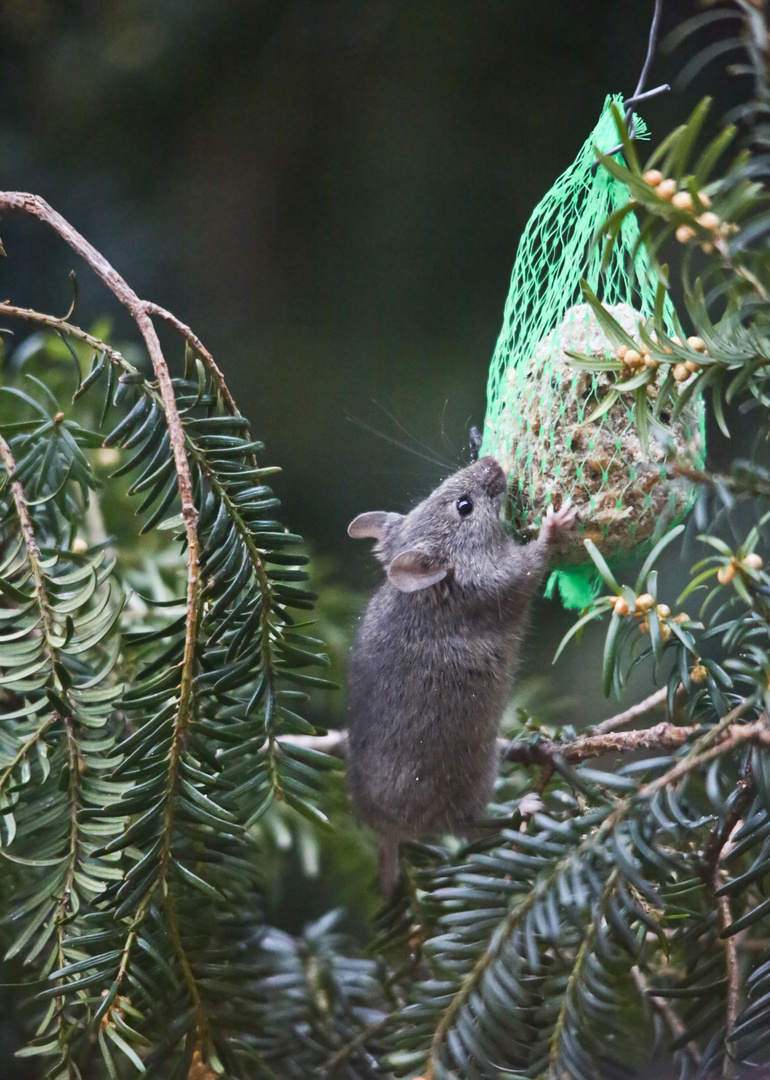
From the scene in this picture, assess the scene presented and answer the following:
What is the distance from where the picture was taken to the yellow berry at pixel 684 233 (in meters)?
0.60

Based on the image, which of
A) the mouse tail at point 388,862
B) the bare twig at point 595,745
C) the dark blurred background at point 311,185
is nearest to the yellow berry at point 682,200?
the bare twig at point 595,745

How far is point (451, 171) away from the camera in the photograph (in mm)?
2133

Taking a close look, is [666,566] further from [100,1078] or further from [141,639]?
[100,1078]

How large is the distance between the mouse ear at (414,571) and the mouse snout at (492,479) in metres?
0.13

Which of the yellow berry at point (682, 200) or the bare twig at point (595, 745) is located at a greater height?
the yellow berry at point (682, 200)

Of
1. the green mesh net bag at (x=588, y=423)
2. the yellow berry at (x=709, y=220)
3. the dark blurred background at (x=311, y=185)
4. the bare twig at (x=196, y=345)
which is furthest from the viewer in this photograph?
the dark blurred background at (x=311, y=185)

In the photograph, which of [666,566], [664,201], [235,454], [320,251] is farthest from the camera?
[320,251]

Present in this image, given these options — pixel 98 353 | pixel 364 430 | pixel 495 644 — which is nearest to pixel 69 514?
pixel 98 353

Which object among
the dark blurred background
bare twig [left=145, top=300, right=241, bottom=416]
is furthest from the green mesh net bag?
the dark blurred background

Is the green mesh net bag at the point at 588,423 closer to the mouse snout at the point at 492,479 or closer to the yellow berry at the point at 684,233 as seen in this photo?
the mouse snout at the point at 492,479

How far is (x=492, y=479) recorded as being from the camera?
1.46 m

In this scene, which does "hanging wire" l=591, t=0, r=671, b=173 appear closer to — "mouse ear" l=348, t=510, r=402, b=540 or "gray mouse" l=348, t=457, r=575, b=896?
"gray mouse" l=348, t=457, r=575, b=896

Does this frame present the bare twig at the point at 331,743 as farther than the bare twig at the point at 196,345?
Yes

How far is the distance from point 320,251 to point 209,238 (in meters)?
0.30
